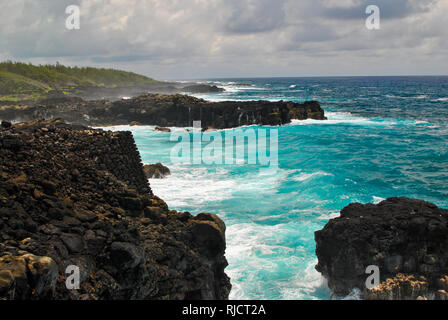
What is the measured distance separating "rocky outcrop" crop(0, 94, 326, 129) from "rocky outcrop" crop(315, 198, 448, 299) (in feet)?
122

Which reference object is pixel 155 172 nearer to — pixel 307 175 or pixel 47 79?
pixel 307 175

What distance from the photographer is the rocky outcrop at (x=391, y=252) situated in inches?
362

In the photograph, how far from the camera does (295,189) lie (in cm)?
2128

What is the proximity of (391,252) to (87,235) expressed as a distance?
8124 millimetres

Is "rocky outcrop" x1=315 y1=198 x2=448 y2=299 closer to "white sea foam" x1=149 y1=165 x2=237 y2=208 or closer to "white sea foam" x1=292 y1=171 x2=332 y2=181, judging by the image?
"white sea foam" x1=149 y1=165 x2=237 y2=208

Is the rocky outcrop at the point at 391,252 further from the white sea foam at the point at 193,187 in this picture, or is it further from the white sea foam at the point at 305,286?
the white sea foam at the point at 193,187

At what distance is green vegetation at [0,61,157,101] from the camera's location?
7769 centimetres

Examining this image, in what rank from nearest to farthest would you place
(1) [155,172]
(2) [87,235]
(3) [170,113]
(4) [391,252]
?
1. (2) [87,235]
2. (4) [391,252]
3. (1) [155,172]
4. (3) [170,113]

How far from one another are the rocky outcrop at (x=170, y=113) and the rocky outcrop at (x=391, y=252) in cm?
3720

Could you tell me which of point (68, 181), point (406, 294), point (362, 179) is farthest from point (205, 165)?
point (406, 294)

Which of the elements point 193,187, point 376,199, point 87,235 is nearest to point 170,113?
point 193,187
